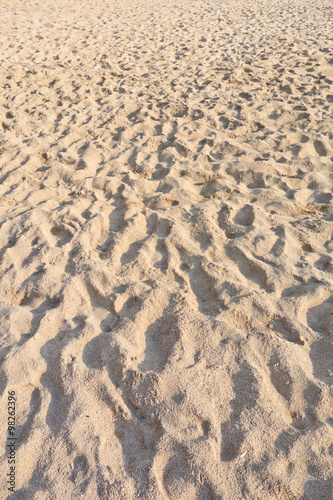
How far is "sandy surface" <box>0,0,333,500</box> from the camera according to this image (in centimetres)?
155

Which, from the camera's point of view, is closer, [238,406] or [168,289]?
[238,406]

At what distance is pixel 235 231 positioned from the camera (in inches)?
108

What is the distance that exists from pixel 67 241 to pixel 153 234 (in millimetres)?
684

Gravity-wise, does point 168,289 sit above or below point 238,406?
above

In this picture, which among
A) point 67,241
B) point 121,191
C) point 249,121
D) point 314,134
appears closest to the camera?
point 67,241

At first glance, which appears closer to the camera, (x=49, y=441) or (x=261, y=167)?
(x=49, y=441)

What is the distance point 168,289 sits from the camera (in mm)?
2283

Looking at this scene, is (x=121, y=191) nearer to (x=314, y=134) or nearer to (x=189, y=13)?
(x=314, y=134)

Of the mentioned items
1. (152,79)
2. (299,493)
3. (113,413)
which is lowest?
(299,493)

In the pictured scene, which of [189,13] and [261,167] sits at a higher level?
→ [189,13]

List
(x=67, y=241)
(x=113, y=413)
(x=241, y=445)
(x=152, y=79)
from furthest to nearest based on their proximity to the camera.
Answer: (x=152, y=79) → (x=67, y=241) → (x=113, y=413) → (x=241, y=445)

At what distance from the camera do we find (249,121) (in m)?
4.30

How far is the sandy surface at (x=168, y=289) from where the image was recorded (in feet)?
5.09

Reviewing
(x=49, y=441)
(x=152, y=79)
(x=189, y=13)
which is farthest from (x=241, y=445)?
(x=189, y=13)
